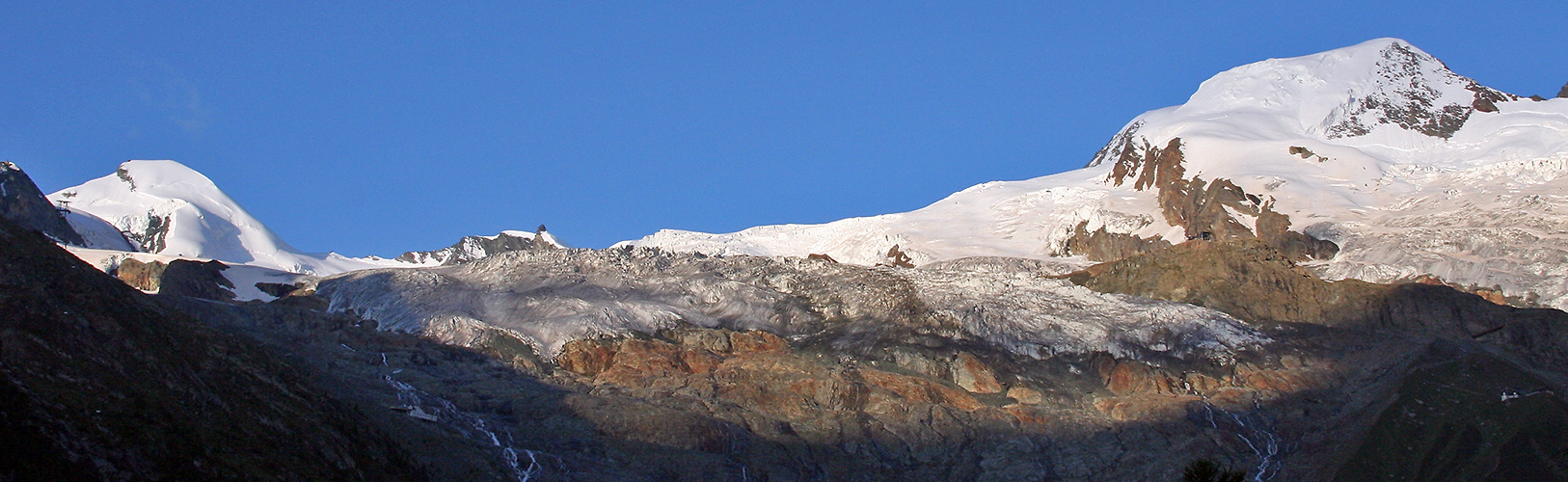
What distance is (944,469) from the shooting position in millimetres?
126750

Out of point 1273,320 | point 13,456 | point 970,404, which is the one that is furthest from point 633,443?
point 1273,320

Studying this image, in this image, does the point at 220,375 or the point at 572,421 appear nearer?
the point at 220,375

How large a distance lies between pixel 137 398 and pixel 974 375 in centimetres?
7931

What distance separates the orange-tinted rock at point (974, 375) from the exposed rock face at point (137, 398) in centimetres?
5754

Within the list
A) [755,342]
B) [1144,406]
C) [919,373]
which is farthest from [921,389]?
[755,342]

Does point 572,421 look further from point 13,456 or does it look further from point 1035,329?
point 13,456

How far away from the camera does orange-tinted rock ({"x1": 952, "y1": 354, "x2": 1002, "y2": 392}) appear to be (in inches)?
5536

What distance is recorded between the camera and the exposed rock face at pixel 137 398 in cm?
7219

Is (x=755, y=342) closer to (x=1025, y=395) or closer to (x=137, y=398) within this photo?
(x=1025, y=395)

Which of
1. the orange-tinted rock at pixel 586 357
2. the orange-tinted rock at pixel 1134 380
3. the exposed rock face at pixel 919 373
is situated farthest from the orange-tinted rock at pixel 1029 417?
the orange-tinted rock at pixel 586 357

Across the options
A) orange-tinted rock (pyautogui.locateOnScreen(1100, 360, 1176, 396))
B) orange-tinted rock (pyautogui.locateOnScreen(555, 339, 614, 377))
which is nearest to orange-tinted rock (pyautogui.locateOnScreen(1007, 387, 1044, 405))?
orange-tinted rock (pyautogui.locateOnScreen(1100, 360, 1176, 396))

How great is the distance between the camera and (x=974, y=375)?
465 ft

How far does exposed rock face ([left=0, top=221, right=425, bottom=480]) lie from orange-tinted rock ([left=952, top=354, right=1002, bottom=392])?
57539mm

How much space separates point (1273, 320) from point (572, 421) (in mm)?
72850
